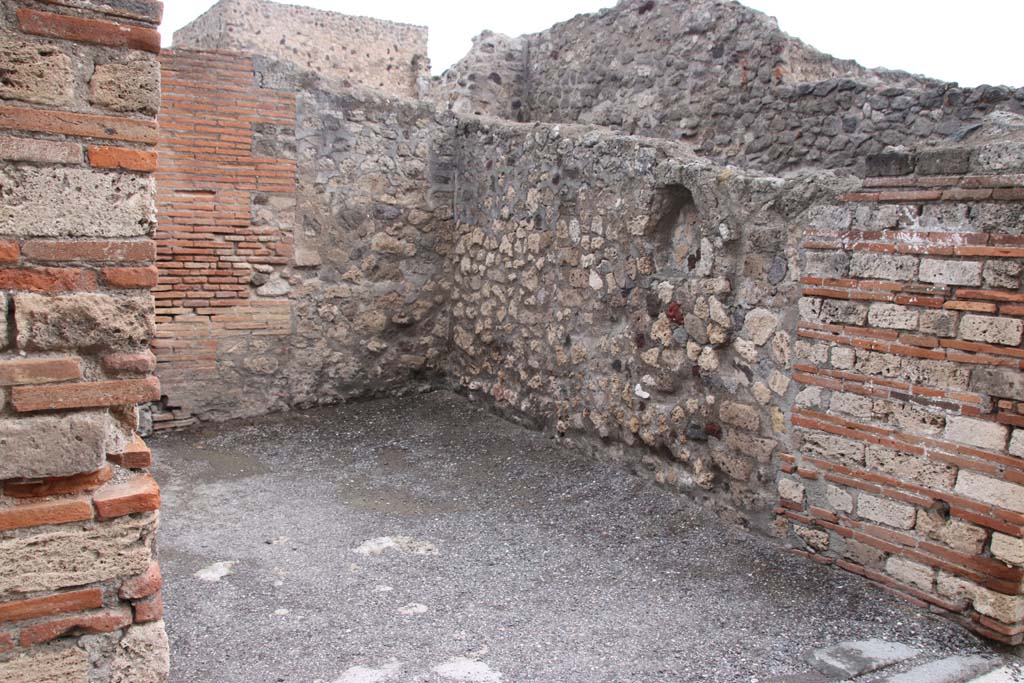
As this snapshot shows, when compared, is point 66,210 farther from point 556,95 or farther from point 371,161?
point 556,95

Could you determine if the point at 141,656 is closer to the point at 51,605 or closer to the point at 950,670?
the point at 51,605

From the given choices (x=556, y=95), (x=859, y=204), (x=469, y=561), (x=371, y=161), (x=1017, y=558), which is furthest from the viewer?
(x=556, y=95)

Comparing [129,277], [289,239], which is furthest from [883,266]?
[289,239]

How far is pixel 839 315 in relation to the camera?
3852 mm

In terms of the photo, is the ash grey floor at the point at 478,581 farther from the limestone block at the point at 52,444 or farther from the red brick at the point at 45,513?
the limestone block at the point at 52,444

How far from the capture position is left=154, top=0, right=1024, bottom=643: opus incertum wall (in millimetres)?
3447

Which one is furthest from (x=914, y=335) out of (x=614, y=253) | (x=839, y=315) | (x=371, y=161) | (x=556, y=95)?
(x=556, y=95)

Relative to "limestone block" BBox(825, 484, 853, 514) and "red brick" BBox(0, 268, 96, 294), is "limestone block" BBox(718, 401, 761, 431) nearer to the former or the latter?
"limestone block" BBox(825, 484, 853, 514)

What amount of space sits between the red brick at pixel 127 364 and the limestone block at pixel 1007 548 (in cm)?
314

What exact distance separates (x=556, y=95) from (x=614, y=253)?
13.0 feet

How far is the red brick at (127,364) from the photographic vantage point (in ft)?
7.30

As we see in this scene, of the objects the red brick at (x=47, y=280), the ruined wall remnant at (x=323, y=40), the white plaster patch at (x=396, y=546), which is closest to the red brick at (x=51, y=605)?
the red brick at (x=47, y=280)

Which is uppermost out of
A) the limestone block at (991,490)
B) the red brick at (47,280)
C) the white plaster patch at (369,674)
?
the red brick at (47,280)

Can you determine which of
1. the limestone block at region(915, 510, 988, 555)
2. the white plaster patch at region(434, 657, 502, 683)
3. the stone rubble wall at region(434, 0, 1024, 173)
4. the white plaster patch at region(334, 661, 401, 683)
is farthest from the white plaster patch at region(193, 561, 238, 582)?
the stone rubble wall at region(434, 0, 1024, 173)
